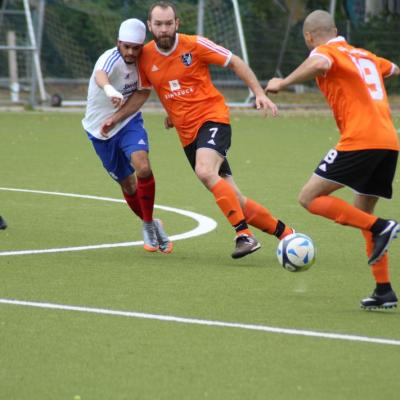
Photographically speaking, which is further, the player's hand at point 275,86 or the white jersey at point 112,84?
the white jersey at point 112,84

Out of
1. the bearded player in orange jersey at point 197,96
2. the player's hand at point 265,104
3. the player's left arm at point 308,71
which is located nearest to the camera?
the player's left arm at point 308,71

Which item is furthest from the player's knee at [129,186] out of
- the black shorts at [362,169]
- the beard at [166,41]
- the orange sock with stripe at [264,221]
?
the black shorts at [362,169]

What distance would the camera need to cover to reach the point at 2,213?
12.4 m

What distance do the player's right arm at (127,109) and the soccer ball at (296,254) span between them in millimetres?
2261

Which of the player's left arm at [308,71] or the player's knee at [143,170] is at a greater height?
the player's left arm at [308,71]

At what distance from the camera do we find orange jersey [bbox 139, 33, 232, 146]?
9.96m

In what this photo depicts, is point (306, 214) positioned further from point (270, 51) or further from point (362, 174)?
point (270, 51)

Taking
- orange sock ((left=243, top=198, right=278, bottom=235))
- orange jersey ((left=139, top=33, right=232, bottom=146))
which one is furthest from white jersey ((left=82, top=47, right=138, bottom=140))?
orange sock ((left=243, top=198, right=278, bottom=235))

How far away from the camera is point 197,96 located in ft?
32.9

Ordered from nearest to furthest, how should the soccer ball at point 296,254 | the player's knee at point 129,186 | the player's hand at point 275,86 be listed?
the player's hand at point 275,86 → the soccer ball at point 296,254 → the player's knee at point 129,186

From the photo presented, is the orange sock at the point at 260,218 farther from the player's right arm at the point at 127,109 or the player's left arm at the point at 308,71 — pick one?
the player's left arm at the point at 308,71

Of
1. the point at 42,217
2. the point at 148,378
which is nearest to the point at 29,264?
the point at 42,217

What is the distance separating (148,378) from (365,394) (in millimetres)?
1044

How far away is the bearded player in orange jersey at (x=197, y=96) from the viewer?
9773 millimetres
